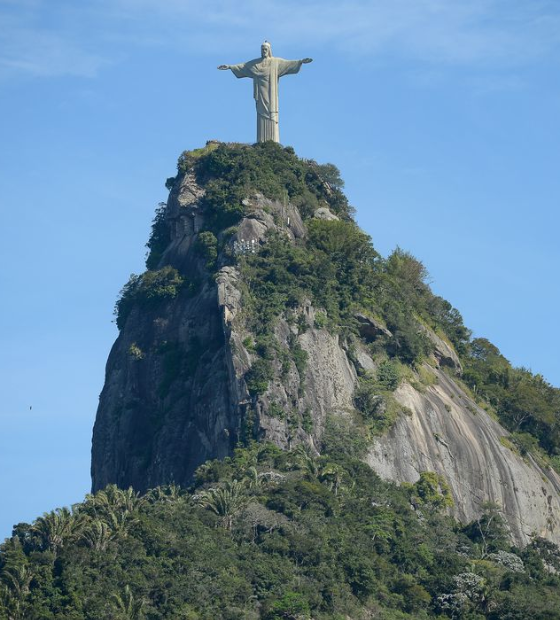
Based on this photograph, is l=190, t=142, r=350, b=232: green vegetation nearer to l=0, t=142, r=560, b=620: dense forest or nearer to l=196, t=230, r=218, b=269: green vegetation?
l=0, t=142, r=560, b=620: dense forest

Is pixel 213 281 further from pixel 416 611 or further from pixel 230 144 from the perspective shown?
pixel 416 611

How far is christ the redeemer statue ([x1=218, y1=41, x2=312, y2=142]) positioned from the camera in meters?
137

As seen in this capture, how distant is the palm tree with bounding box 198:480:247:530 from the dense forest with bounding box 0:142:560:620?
82 mm

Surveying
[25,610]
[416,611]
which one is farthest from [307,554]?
[25,610]

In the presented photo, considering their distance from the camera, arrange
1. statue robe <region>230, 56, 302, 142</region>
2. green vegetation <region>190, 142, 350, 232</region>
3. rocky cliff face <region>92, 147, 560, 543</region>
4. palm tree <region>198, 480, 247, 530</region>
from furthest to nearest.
Result: statue robe <region>230, 56, 302, 142</region>, green vegetation <region>190, 142, 350, 232</region>, rocky cliff face <region>92, 147, 560, 543</region>, palm tree <region>198, 480, 247, 530</region>

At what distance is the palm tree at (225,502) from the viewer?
110375 mm

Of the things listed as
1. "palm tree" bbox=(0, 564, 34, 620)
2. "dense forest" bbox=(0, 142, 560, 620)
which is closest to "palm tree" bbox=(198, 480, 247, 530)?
"dense forest" bbox=(0, 142, 560, 620)

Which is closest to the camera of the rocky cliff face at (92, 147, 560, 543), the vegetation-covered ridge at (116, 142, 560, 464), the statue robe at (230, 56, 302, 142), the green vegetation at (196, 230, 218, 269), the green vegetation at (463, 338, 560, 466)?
the rocky cliff face at (92, 147, 560, 543)

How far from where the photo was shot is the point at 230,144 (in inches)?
5384

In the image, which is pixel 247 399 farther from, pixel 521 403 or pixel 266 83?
pixel 266 83

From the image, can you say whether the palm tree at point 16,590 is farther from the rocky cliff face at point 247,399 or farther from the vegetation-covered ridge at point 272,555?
the rocky cliff face at point 247,399

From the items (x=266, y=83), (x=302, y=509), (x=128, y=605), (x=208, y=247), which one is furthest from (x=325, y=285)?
(x=128, y=605)

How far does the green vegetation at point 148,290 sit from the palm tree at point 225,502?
794 inches

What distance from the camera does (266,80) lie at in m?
137
